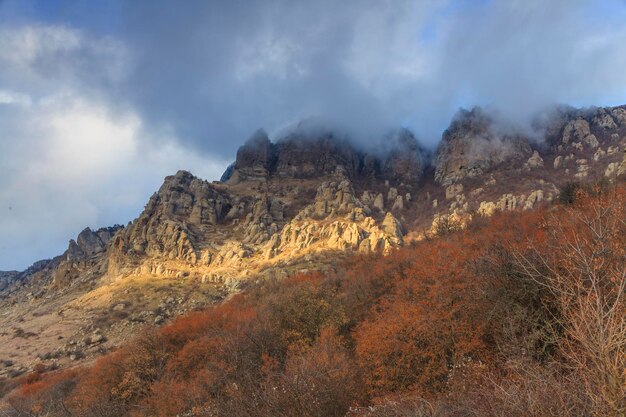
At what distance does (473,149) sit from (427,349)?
383 ft

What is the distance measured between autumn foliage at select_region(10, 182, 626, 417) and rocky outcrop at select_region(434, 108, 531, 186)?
7988 cm

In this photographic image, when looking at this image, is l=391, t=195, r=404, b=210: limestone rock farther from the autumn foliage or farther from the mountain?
the autumn foliage

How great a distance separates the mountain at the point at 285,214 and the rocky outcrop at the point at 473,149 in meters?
0.47

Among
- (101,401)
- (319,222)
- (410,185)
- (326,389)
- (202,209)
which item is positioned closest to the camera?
(326,389)

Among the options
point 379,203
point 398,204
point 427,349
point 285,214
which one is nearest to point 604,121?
point 398,204

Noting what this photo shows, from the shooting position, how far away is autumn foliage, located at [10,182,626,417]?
5148 mm

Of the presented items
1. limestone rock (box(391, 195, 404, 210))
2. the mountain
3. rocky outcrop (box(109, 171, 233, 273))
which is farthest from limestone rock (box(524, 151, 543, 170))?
rocky outcrop (box(109, 171, 233, 273))

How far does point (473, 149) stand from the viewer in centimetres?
12031

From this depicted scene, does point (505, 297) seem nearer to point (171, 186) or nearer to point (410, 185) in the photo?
point (171, 186)

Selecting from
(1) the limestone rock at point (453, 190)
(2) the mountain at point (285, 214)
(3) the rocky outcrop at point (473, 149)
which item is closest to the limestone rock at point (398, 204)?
(2) the mountain at point (285, 214)

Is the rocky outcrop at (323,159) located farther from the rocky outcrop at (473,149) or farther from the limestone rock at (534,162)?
the limestone rock at (534,162)

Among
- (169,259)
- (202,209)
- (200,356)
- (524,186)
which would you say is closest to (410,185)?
(524,186)

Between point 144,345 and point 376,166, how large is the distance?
12204 centimetres

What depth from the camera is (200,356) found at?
3069 cm
